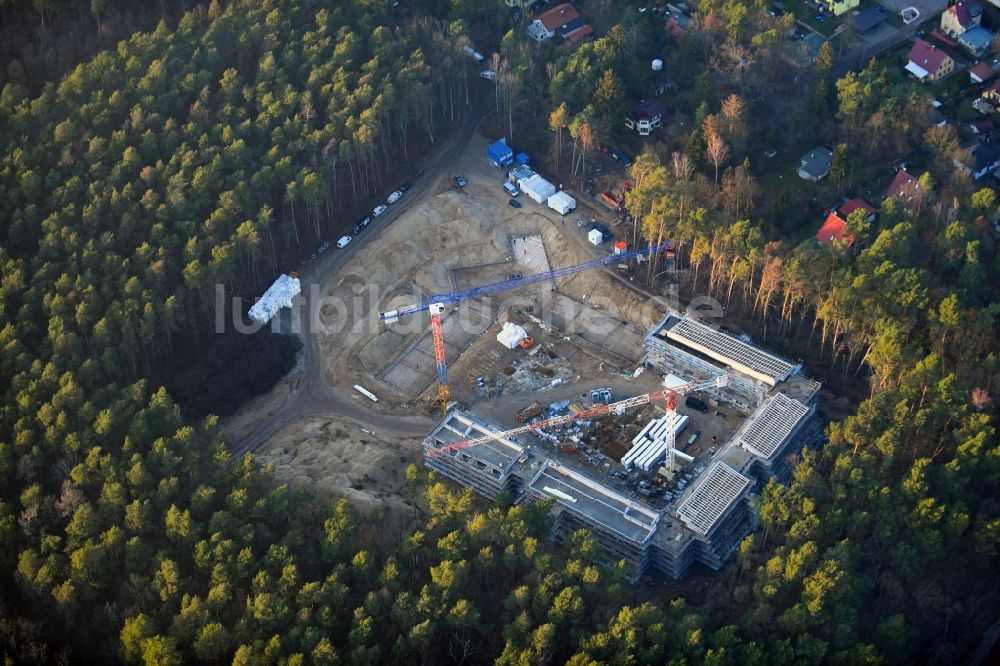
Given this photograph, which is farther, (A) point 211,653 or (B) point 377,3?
(B) point 377,3

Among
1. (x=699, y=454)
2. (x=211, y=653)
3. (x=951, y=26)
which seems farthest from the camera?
(x=951, y=26)

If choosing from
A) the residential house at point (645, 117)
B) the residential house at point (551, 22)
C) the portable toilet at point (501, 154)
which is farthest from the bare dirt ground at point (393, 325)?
the residential house at point (551, 22)

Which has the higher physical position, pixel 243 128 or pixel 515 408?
pixel 243 128

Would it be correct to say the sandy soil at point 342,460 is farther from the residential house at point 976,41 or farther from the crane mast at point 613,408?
the residential house at point 976,41

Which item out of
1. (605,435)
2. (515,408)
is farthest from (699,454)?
(515,408)

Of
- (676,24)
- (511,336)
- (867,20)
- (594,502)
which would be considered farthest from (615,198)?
(594,502)

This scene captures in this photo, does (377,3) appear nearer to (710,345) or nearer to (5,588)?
(710,345)

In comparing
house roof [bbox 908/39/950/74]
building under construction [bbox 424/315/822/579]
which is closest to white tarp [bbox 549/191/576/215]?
building under construction [bbox 424/315/822/579]
